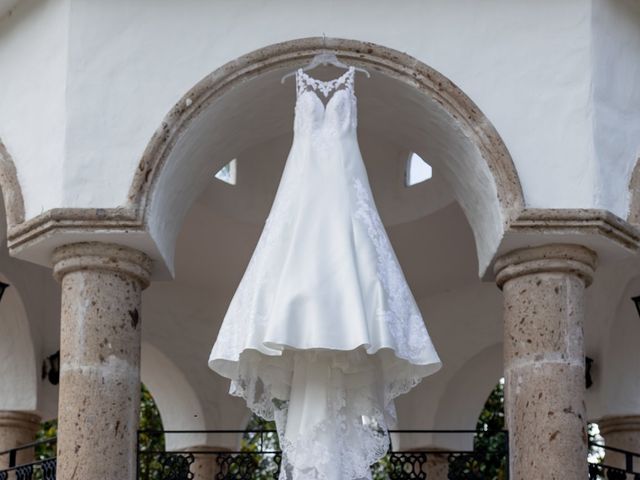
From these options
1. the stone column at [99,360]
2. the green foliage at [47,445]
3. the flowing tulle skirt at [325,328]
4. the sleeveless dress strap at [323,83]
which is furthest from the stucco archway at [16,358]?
the green foliage at [47,445]

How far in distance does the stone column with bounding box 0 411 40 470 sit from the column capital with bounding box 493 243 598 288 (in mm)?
5117

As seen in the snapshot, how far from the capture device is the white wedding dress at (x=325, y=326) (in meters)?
8.39

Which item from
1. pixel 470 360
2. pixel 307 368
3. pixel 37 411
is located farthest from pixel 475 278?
pixel 307 368

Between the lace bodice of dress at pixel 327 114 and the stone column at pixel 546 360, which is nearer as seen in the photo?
the lace bodice of dress at pixel 327 114

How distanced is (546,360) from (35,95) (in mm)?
3862

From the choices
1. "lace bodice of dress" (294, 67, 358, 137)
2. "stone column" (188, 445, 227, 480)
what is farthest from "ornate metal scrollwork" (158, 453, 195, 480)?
"stone column" (188, 445, 227, 480)

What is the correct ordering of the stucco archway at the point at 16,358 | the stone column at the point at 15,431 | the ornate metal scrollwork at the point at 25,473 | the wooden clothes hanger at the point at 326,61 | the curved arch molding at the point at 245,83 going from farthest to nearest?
the stucco archway at the point at 16,358
the stone column at the point at 15,431
the ornate metal scrollwork at the point at 25,473
the wooden clothes hanger at the point at 326,61
the curved arch molding at the point at 245,83

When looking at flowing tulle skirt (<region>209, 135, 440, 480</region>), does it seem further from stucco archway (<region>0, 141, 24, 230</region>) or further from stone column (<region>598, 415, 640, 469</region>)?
stone column (<region>598, 415, 640, 469</region>)

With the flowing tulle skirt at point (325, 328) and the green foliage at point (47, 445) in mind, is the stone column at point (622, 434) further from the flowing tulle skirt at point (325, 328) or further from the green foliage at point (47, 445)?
the green foliage at point (47, 445)

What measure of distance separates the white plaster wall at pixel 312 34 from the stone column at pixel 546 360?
A: 48 centimetres

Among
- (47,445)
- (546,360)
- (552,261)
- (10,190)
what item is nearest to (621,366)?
(552,261)

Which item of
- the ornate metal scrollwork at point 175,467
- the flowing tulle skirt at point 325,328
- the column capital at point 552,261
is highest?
the column capital at point 552,261

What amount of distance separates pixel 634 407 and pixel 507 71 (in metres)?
4.15

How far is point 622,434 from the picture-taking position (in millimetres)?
13227
